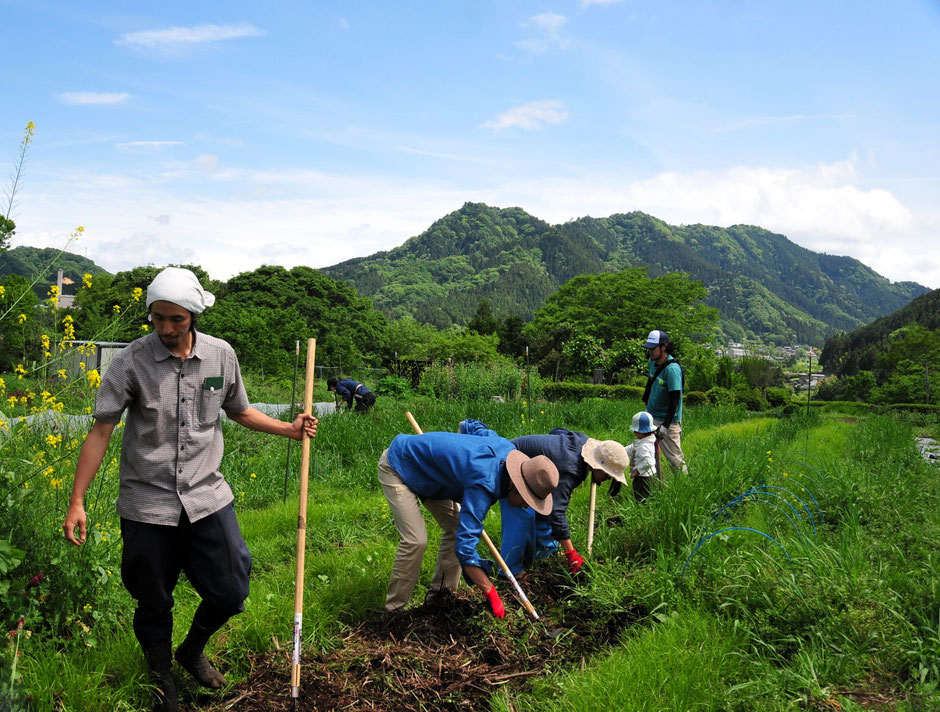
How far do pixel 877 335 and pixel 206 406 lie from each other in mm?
67930

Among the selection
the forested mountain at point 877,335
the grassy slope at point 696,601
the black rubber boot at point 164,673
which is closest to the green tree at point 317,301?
the grassy slope at point 696,601

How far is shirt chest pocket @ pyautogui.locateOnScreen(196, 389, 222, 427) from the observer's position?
277cm

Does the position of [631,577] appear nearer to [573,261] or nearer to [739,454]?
[739,454]

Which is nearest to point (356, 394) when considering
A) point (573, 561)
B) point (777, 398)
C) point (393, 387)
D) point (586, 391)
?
point (393, 387)

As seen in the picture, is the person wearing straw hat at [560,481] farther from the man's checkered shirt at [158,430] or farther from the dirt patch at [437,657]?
the man's checkered shirt at [158,430]

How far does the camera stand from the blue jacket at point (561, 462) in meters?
4.17

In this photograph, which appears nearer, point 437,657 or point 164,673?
point 164,673

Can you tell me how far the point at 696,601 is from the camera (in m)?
3.78

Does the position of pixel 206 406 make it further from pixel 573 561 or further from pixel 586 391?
pixel 586 391

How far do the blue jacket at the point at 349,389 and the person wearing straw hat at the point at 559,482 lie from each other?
5840mm

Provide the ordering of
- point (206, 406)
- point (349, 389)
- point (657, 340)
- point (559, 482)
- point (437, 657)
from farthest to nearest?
point (349, 389) < point (657, 340) < point (559, 482) < point (437, 657) < point (206, 406)

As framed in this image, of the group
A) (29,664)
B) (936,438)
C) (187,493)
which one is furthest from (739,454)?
(936,438)

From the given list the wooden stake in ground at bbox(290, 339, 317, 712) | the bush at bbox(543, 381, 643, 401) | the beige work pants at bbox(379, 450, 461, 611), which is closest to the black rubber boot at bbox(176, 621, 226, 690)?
the wooden stake in ground at bbox(290, 339, 317, 712)

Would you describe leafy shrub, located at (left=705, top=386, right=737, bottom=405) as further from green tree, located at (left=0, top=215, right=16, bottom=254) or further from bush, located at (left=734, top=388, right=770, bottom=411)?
green tree, located at (left=0, top=215, right=16, bottom=254)
